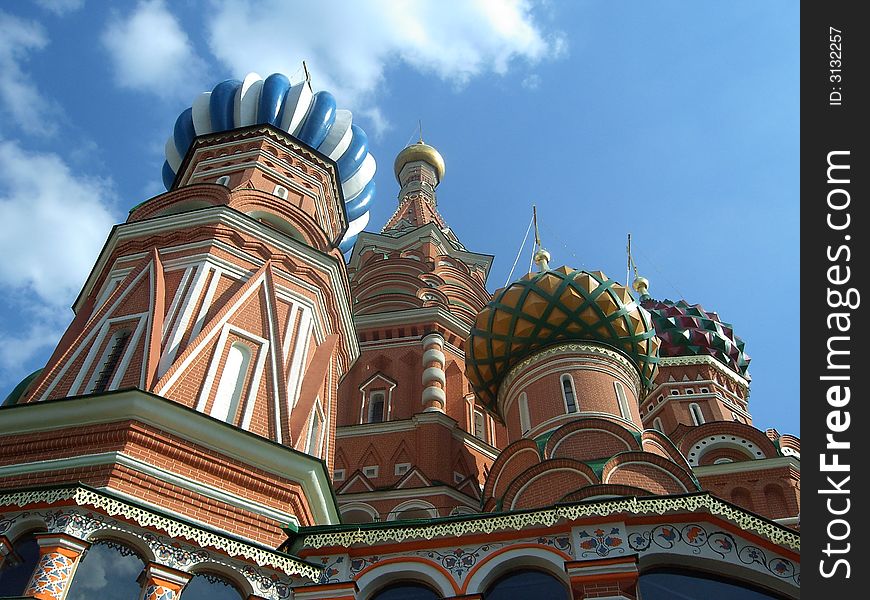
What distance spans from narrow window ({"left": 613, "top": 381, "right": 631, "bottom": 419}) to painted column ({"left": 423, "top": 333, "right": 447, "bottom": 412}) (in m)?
3.87

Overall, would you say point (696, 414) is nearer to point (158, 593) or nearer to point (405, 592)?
point (405, 592)

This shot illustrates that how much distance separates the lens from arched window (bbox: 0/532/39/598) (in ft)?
20.9

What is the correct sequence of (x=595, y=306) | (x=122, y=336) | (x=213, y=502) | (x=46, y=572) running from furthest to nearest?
(x=595, y=306), (x=122, y=336), (x=213, y=502), (x=46, y=572)

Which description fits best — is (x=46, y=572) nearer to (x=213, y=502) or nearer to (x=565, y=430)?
(x=213, y=502)

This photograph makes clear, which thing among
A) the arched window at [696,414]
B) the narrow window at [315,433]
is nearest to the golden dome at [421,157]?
the arched window at [696,414]

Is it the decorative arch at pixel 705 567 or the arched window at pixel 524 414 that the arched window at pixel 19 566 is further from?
the arched window at pixel 524 414

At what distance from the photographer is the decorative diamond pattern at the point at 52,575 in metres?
6.10

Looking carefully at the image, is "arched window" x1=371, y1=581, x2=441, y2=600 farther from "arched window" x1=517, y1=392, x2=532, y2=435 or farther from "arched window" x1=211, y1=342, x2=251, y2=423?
"arched window" x1=517, y1=392, x2=532, y2=435

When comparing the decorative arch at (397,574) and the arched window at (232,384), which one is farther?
the arched window at (232,384)

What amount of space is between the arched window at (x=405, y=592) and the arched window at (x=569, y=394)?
6754mm

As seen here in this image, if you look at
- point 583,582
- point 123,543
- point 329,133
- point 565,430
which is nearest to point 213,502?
point 123,543

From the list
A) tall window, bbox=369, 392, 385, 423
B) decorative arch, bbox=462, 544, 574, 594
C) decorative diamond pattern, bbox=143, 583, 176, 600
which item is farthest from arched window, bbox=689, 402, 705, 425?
decorative diamond pattern, bbox=143, 583, 176, 600

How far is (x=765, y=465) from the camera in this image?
17.0m

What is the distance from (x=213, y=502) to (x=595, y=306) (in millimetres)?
8495
